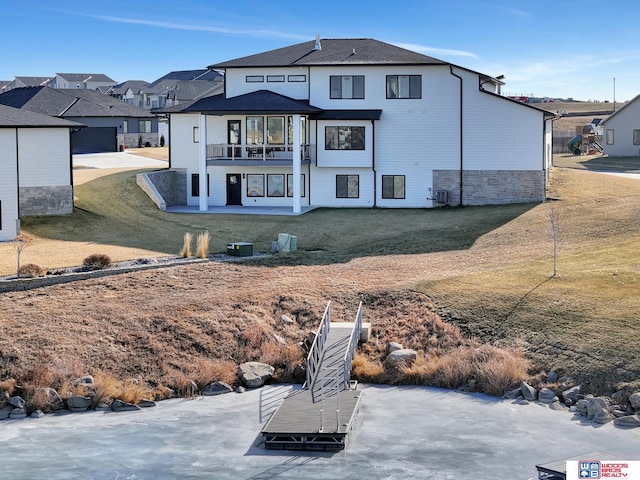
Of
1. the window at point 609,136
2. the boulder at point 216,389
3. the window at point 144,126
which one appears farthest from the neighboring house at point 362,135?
the window at point 144,126

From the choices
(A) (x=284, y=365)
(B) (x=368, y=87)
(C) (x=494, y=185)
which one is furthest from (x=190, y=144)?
(A) (x=284, y=365)

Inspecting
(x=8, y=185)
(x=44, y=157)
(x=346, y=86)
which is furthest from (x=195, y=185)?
(x=8, y=185)

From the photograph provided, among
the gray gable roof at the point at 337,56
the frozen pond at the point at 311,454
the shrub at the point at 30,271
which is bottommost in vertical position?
the frozen pond at the point at 311,454

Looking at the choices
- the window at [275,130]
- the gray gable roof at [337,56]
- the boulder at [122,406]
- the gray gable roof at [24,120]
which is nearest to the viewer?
the boulder at [122,406]

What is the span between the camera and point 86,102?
81.2 metres

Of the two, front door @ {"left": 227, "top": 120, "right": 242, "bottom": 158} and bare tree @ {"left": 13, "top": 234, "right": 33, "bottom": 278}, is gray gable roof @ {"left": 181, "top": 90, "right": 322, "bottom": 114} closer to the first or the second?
front door @ {"left": 227, "top": 120, "right": 242, "bottom": 158}

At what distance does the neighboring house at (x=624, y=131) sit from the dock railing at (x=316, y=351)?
177 feet

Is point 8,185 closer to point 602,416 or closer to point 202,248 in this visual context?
point 202,248

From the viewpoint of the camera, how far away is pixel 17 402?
30266mm

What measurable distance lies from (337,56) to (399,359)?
29.3 metres

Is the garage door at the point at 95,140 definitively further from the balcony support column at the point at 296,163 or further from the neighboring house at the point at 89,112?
the balcony support column at the point at 296,163

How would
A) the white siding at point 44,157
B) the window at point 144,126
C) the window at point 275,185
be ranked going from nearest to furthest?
1. the white siding at point 44,157
2. the window at point 275,185
3. the window at point 144,126

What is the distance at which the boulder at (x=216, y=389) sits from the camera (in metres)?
32.0

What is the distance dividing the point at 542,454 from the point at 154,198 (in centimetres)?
3526
